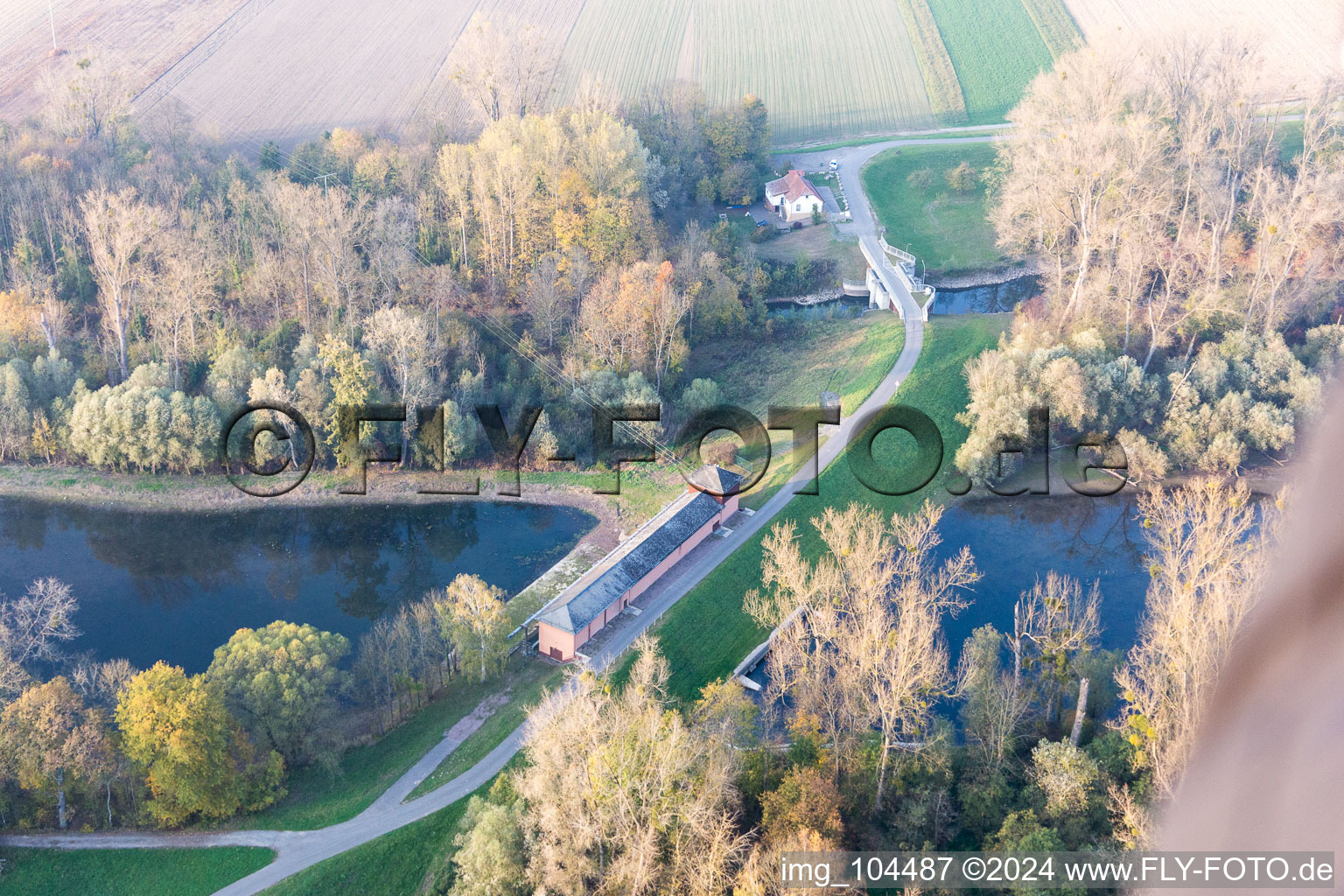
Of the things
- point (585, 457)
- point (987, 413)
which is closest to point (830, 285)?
point (987, 413)

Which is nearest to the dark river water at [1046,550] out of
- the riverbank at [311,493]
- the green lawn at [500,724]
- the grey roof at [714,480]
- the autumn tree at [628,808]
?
the grey roof at [714,480]

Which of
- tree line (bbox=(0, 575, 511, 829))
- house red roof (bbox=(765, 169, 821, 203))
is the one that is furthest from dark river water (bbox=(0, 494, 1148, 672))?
house red roof (bbox=(765, 169, 821, 203))

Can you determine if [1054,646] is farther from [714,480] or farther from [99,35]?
[99,35]

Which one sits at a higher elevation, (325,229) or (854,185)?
(854,185)

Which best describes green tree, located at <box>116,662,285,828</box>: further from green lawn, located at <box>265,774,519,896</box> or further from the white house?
the white house

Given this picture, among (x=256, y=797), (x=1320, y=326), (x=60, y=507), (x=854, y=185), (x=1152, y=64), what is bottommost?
(x=256, y=797)

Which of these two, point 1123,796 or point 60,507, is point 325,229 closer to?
point 60,507
